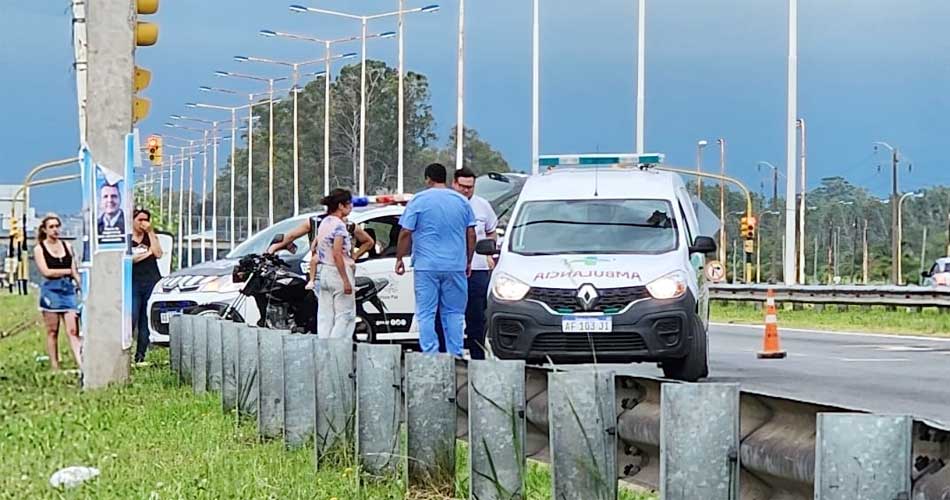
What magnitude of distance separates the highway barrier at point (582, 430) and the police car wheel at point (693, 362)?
465cm

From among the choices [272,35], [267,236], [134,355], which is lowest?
[134,355]

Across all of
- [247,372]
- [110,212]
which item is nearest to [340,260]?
[110,212]

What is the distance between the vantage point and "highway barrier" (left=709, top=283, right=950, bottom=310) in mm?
30703

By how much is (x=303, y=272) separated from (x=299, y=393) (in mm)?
8518

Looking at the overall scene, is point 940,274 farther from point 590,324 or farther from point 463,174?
point 590,324

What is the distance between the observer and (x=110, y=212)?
14.6 m

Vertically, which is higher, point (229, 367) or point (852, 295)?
point (229, 367)

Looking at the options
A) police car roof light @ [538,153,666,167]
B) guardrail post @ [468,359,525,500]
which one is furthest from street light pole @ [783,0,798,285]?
guardrail post @ [468,359,525,500]

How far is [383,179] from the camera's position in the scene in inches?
4085

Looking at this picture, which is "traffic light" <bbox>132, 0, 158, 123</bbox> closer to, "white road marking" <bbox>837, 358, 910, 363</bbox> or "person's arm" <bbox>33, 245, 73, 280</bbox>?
"person's arm" <bbox>33, 245, 73, 280</bbox>

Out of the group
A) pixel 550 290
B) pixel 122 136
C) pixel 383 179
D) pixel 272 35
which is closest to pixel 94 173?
pixel 122 136

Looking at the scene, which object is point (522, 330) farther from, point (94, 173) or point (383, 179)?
point (383, 179)

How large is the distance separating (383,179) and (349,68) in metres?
9.21

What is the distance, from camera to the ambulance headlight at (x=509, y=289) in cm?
1383
